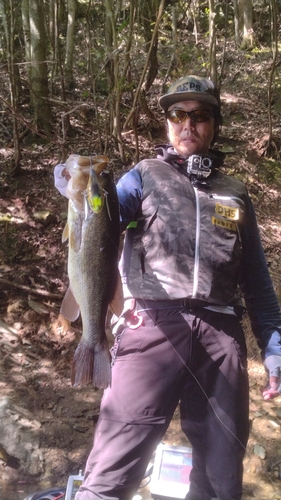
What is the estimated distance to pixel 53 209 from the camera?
645cm

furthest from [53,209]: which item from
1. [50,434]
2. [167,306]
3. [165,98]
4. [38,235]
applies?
[167,306]

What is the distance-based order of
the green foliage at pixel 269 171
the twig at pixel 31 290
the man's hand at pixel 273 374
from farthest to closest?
A: 1. the green foliage at pixel 269 171
2. the twig at pixel 31 290
3. the man's hand at pixel 273 374

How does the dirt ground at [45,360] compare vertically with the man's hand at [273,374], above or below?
below

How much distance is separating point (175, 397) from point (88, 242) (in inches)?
39.0

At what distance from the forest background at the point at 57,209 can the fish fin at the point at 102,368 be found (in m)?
2.06

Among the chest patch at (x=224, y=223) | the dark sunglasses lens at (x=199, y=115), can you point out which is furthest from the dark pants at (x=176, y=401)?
the dark sunglasses lens at (x=199, y=115)

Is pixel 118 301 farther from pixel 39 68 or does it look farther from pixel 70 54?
pixel 70 54

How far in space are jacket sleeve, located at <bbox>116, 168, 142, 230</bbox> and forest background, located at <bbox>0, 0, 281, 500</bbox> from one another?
159 centimetres

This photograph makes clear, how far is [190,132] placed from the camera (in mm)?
2820

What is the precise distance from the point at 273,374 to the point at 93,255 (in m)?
1.31

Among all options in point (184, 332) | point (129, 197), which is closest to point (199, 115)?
point (129, 197)

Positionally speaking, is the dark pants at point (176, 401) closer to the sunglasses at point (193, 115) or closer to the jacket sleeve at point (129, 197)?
the jacket sleeve at point (129, 197)

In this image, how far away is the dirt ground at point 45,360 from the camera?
162 inches

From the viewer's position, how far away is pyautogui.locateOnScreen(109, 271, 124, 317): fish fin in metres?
2.24
